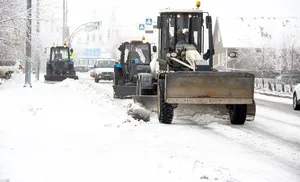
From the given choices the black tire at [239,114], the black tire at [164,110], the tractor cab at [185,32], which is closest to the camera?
the black tire at [164,110]

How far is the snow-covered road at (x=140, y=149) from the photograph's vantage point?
6184 mm

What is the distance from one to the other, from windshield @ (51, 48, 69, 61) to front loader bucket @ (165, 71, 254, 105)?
29.1 meters

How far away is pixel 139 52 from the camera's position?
2447cm

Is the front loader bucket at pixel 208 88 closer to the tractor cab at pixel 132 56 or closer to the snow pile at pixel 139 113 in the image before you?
the snow pile at pixel 139 113

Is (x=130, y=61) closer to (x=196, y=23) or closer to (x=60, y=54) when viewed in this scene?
(x=196, y=23)

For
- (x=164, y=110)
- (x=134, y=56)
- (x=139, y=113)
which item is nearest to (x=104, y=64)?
(x=134, y=56)

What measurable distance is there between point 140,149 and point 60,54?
32.9 meters

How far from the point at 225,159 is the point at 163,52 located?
6.52 m

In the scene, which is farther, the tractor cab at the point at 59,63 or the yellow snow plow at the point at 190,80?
the tractor cab at the point at 59,63

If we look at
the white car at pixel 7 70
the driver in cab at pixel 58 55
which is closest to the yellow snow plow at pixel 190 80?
the driver in cab at pixel 58 55

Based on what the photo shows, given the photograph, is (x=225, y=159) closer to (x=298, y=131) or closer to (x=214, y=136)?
(x=214, y=136)

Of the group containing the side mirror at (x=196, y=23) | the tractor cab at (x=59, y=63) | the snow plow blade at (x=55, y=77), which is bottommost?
the snow plow blade at (x=55, y=77)

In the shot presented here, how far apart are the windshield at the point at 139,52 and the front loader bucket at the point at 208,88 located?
1272cm

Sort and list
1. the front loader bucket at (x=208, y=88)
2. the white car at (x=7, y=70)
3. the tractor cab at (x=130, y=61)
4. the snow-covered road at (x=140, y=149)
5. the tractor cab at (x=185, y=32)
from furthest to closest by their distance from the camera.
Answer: the white car at (x=7, y=70), the tractor cab at (x=130, y=61), the tractor cab at (x=185, y=32), the front loader bucket at (x=208, y=88), the snow-covered road at (x=140, y=149)
